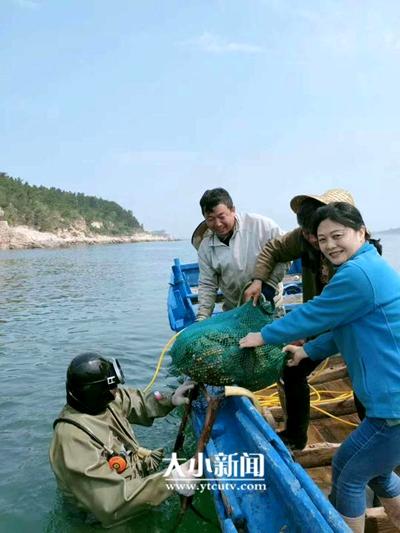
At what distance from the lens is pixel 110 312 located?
1772 cm

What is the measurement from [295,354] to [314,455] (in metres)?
1.01

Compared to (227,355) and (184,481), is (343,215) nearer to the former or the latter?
(227,355)

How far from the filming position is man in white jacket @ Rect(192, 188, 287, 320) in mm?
4539

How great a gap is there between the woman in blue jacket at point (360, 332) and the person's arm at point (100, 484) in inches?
46.2

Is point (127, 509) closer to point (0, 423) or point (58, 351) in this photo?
point (0, 423)

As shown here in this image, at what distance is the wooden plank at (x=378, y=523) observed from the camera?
2.86m

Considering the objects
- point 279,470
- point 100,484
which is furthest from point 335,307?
point 100,484

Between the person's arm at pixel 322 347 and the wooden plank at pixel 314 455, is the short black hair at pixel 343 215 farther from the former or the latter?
the wooden plank at pixel 314 455

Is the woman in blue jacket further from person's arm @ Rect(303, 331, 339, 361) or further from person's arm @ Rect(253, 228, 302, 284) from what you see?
person's arm @ Rect(253, 228, 302, 284)

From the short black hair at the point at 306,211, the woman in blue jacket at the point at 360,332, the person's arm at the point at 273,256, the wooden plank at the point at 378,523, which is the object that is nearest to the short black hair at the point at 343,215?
the woman in blue jacket at the point at 360,332

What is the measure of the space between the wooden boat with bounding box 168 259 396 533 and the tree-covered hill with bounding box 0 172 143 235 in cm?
9128

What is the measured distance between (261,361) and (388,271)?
3.88 ft

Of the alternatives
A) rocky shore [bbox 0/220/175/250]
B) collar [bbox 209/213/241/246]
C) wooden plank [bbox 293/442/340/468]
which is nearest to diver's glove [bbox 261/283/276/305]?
collar [bbox 209/213/241/246]

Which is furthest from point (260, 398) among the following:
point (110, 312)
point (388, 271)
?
point (110, 312)
